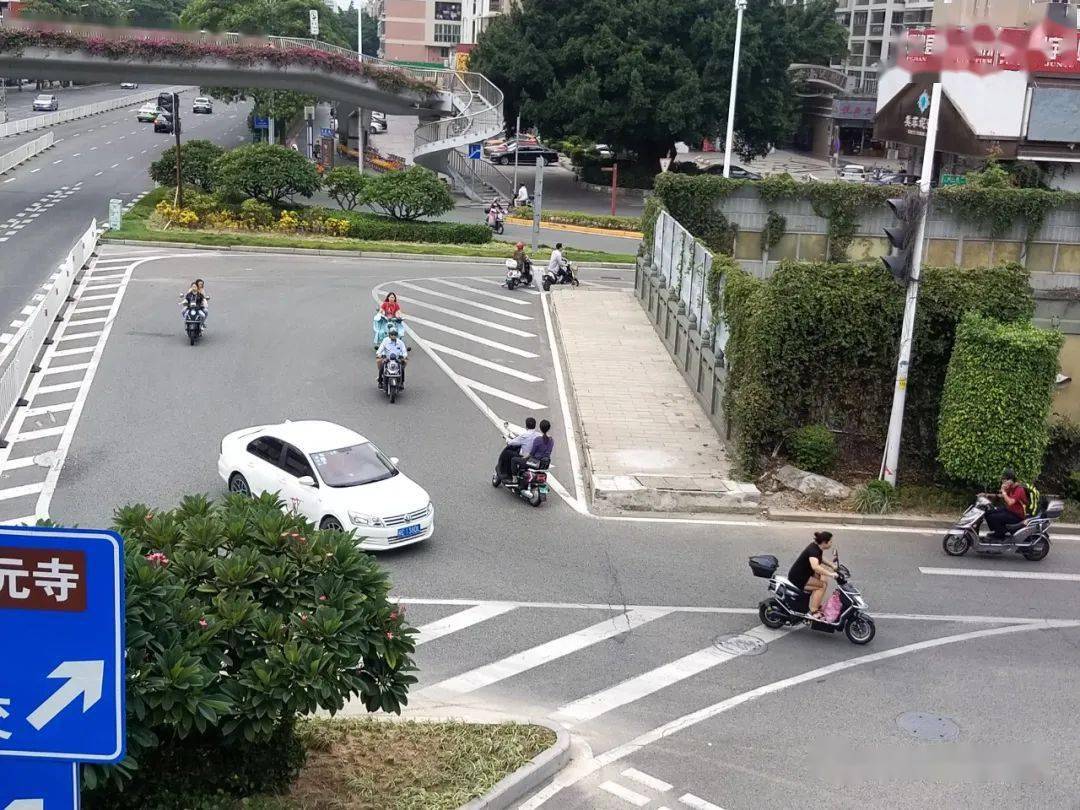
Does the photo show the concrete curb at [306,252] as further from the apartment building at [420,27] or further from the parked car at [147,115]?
the apartment building at [420,27]

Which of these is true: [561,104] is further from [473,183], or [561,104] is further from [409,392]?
[409,392]

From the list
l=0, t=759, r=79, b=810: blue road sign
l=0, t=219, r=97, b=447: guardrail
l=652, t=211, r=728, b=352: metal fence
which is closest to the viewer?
l=0, t=759, r=79, b=810: blue road sign

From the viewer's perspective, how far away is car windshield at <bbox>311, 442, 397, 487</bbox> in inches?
704

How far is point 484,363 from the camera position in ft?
95.6

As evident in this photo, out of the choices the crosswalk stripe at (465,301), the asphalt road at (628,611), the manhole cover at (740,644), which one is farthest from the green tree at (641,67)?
the manhole cover at (740,644)

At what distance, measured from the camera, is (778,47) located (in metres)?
67.2

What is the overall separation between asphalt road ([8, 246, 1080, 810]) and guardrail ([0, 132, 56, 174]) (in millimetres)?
38959

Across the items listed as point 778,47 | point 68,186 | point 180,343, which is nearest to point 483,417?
point 180,343

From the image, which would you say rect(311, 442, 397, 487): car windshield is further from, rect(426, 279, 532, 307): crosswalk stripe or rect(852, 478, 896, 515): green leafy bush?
rect(426, 279, 532, 307): crosswalk stripe

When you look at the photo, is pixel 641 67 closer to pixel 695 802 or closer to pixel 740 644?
pixel 740 644

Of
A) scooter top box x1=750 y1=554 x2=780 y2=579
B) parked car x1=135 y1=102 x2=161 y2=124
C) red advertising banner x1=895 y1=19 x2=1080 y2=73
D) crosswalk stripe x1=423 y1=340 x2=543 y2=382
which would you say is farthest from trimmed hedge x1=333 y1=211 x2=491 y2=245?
parked car x1=135 y1=102 x2=161 y2=124

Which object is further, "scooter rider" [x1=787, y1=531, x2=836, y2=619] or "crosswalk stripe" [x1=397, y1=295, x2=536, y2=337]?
"crosswalk stripe" [x1=397, y1=295, x2=536, y2=337]

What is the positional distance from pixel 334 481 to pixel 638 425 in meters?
8.24

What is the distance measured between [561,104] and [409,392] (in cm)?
4105
